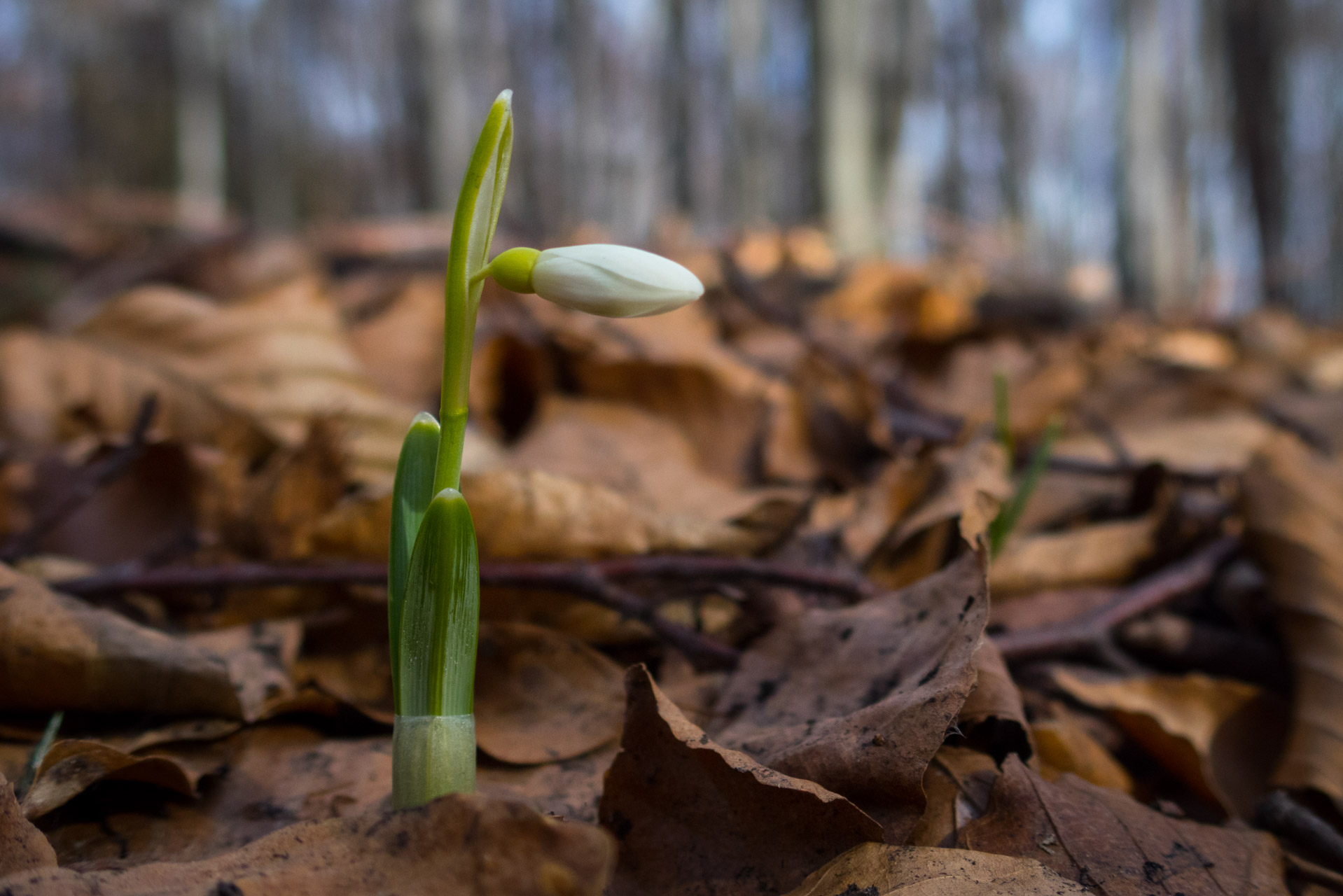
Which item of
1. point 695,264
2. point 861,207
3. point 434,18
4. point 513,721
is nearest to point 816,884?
point 513,721

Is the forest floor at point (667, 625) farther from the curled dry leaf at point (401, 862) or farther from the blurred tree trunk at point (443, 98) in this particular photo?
the blurred tree trunk at point (443, 98)

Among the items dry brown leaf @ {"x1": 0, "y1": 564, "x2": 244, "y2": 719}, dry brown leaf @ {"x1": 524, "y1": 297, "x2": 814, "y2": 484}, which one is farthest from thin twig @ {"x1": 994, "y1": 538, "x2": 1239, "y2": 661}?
dry brown leaf @ {"x1": 0, "y1": 564, "x2": 244, "y2": 719}

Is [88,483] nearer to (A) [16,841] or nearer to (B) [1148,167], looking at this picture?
(A) [16,841]

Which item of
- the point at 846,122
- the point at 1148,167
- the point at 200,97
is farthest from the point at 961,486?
the point at 200,97

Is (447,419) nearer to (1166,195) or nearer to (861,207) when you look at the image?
(861,207)

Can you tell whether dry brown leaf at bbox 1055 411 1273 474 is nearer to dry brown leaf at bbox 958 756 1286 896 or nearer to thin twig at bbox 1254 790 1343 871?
thin twig at bbox 1254 790 1343 871
